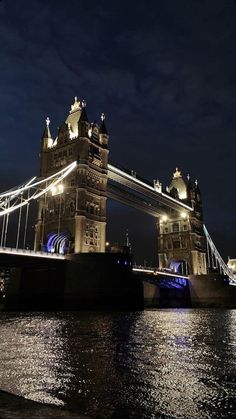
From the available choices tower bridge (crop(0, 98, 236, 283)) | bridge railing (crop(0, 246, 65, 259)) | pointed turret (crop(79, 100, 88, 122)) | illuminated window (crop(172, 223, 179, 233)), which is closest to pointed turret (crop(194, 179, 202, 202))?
illuminated window (crop(172, 223, 179, 233))

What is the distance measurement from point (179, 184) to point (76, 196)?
59159mm

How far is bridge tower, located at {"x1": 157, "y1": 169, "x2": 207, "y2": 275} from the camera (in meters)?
94.9

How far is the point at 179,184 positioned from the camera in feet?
358

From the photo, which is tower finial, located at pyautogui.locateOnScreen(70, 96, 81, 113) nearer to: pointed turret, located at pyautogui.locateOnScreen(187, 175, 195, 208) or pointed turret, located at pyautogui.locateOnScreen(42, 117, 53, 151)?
pointed turret, located at pyautogui.locateOnScreen(42, 117, 53, 151)

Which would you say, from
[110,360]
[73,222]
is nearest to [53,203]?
[73,222]

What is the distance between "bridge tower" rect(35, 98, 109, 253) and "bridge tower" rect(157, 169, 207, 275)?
132 feet

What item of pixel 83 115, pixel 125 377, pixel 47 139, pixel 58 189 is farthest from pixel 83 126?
pixel 125 377

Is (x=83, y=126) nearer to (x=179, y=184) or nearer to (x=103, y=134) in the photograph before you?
(x=103, y=134)

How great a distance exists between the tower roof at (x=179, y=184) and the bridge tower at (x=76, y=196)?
47.1 metres

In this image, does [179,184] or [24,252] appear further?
[179,184]

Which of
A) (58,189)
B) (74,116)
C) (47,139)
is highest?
(74,116)

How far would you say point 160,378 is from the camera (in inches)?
336

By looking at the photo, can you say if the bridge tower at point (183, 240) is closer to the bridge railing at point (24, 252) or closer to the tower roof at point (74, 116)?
the tower roof at point (74, 116)

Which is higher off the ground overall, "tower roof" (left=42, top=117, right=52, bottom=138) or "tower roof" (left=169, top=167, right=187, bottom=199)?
"tower roof" (left=169, top=167, right=187, bottom=199)
